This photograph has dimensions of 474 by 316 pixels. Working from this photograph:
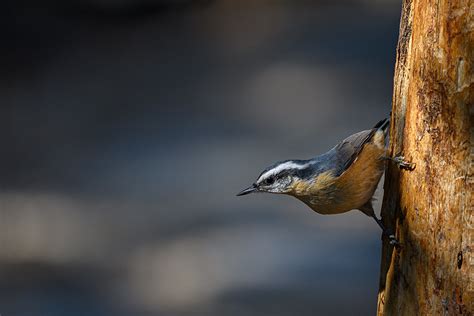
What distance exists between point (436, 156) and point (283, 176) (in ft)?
3.10

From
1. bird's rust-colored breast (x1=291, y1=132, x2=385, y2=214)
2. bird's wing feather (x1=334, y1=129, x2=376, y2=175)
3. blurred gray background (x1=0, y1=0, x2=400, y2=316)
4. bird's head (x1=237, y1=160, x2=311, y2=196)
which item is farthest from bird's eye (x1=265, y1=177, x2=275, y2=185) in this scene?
blurred gray background (x1=0, y1=0, x2=400, y2=316)

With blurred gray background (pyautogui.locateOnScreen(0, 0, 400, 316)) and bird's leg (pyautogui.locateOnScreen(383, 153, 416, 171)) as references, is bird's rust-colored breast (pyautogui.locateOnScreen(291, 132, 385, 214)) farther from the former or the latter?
blurred gray background (pyautogui.locateOnScreen(0, 0, 400, 316))

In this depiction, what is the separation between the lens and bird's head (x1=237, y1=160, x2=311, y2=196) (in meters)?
3.35

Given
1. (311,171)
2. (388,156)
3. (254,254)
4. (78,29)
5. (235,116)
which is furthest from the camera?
(78,29)

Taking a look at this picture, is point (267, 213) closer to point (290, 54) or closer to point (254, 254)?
point (254, 254)

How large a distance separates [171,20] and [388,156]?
518 cm

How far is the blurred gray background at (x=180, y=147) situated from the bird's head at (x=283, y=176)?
1727 mm

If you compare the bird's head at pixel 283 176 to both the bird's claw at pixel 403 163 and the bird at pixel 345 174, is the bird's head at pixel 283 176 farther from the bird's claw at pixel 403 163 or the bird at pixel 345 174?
the bird's claw at pixel 403 163

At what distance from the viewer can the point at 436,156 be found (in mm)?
2580

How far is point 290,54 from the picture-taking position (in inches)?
283

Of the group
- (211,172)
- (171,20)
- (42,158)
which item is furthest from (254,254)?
(171,20)

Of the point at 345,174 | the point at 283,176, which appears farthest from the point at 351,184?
the point at 283,176

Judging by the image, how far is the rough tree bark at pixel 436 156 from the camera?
97.3 inches

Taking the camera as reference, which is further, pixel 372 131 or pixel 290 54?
pixel 290 54
